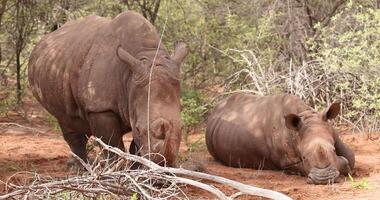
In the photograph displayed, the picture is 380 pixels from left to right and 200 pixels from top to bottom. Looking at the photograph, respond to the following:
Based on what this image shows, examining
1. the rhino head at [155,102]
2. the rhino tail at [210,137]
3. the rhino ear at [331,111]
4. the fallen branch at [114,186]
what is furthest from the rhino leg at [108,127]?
the rhino tail at [210,137]

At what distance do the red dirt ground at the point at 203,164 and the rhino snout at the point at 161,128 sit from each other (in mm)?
602

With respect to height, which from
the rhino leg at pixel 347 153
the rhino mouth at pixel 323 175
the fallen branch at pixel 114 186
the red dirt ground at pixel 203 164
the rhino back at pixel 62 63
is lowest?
the red dirt ground at pixel 203 164

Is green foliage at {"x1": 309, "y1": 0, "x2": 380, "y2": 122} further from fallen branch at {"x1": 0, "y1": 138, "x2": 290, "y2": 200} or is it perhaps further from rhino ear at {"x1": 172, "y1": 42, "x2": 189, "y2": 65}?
fallen branch at {"x1": 0, "y1": 138, "x2": 290, "y2": 200}

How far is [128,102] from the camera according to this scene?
24.2ft

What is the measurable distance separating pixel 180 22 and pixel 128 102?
761cm

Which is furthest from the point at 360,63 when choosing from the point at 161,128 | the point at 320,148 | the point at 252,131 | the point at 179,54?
the point at 161,128

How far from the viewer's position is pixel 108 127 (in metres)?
7.63

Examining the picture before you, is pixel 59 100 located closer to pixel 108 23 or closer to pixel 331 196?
pixel 108 23

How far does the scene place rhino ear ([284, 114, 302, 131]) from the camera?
27.9 feet

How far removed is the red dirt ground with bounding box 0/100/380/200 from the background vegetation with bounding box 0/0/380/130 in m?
0.51

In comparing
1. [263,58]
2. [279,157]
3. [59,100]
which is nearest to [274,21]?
[263,58]

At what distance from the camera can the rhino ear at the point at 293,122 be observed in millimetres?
8492

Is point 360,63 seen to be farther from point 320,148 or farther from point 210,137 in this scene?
point 320,148

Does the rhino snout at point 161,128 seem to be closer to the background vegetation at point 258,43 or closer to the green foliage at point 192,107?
the background vegetation at point 258,43
